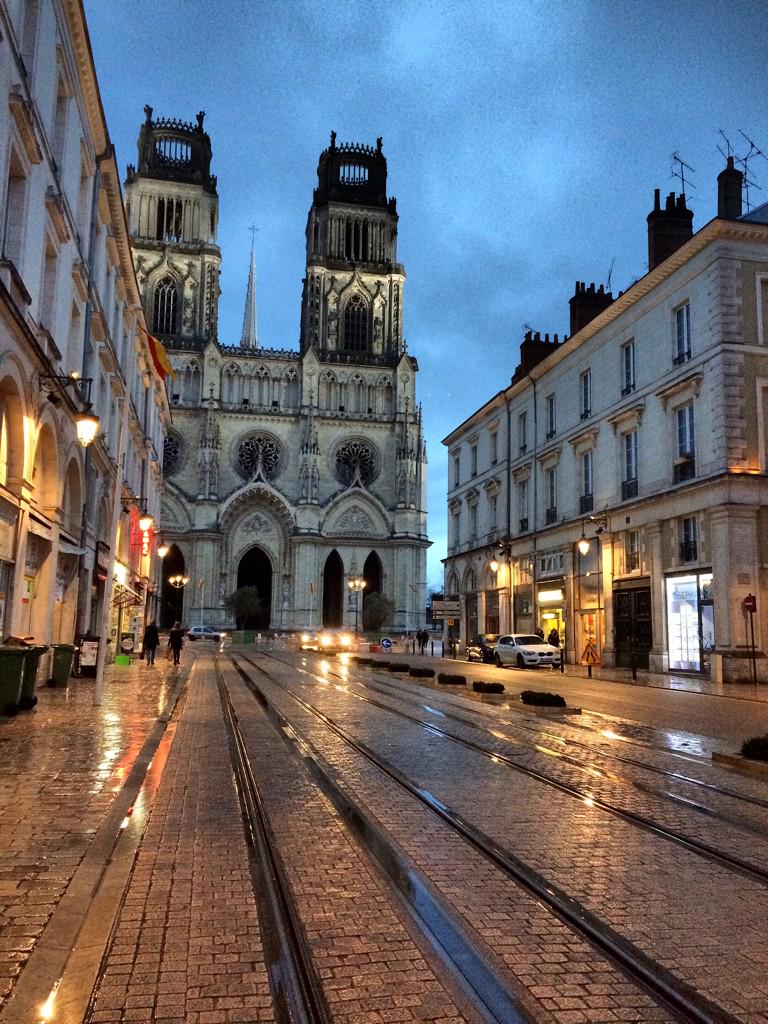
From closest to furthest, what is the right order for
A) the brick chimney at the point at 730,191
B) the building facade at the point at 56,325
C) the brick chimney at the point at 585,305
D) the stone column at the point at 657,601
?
1. the building facade at the point at 56,325
2. the stone column at the point at 657,601
3. the brick chimney at the point at 730,191
4. the brick chimney at the point at 585,305

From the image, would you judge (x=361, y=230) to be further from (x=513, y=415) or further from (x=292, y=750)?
(x=292, y=750)

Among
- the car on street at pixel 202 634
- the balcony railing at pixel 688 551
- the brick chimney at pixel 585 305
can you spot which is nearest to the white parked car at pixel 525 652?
the balcony railing at pixel 688 551

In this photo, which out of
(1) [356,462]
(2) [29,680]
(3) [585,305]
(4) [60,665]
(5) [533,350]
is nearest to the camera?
(2) [29,680]

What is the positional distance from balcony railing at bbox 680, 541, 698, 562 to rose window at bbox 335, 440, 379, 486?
164ft

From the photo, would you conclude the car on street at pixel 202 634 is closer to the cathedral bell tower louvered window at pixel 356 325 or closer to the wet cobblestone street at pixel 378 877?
the cathedral bell tower louvered window at pixel 356 325

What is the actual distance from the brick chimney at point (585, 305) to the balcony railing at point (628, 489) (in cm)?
897

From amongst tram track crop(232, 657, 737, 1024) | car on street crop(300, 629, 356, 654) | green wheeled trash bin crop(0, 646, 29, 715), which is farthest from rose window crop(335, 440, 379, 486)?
tram track crop(232, 657, 737, 1024)

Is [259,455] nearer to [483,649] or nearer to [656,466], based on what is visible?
[483,649]

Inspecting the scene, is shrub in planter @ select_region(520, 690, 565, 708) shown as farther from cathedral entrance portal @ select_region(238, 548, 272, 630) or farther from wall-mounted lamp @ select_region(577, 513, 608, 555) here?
cathedral entrance portal @ select_region(238, 548, 272, 630)

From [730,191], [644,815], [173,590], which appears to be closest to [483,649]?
[730,191]

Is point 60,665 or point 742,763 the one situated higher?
point 60,665

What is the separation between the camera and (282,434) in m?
75.4

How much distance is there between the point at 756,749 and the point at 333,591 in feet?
220

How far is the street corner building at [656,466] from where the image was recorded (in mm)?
24797
